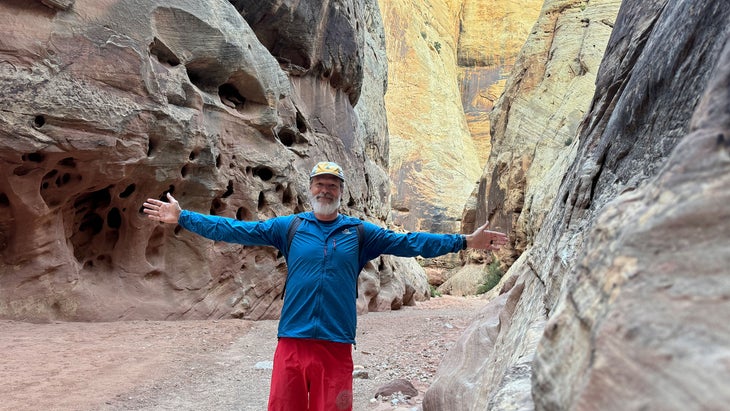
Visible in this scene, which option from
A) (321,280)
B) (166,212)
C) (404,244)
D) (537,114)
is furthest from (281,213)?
(537,114)

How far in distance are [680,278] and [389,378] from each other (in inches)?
177

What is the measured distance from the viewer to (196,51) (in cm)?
863

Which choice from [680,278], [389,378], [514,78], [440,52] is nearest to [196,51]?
[389,378]

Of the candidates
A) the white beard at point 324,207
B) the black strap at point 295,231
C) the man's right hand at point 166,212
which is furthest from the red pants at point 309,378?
the man's right hand at point 166,212

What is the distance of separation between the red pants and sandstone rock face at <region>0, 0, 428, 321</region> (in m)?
5.67

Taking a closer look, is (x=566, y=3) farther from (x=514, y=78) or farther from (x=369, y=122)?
(x=369, y=122)

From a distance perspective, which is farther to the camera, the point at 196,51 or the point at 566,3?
the point at 566,3

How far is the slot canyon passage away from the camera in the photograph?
3.62 feet

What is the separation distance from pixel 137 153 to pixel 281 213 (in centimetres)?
338

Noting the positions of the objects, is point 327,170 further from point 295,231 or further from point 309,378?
point 309,378

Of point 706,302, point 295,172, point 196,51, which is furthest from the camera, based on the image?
point 295,172

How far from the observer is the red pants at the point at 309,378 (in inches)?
100.0

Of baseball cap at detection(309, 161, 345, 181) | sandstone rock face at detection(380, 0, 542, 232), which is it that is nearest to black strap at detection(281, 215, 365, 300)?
baseball cap at detection(309, 161, 345, 181)

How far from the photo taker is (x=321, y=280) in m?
2.66
